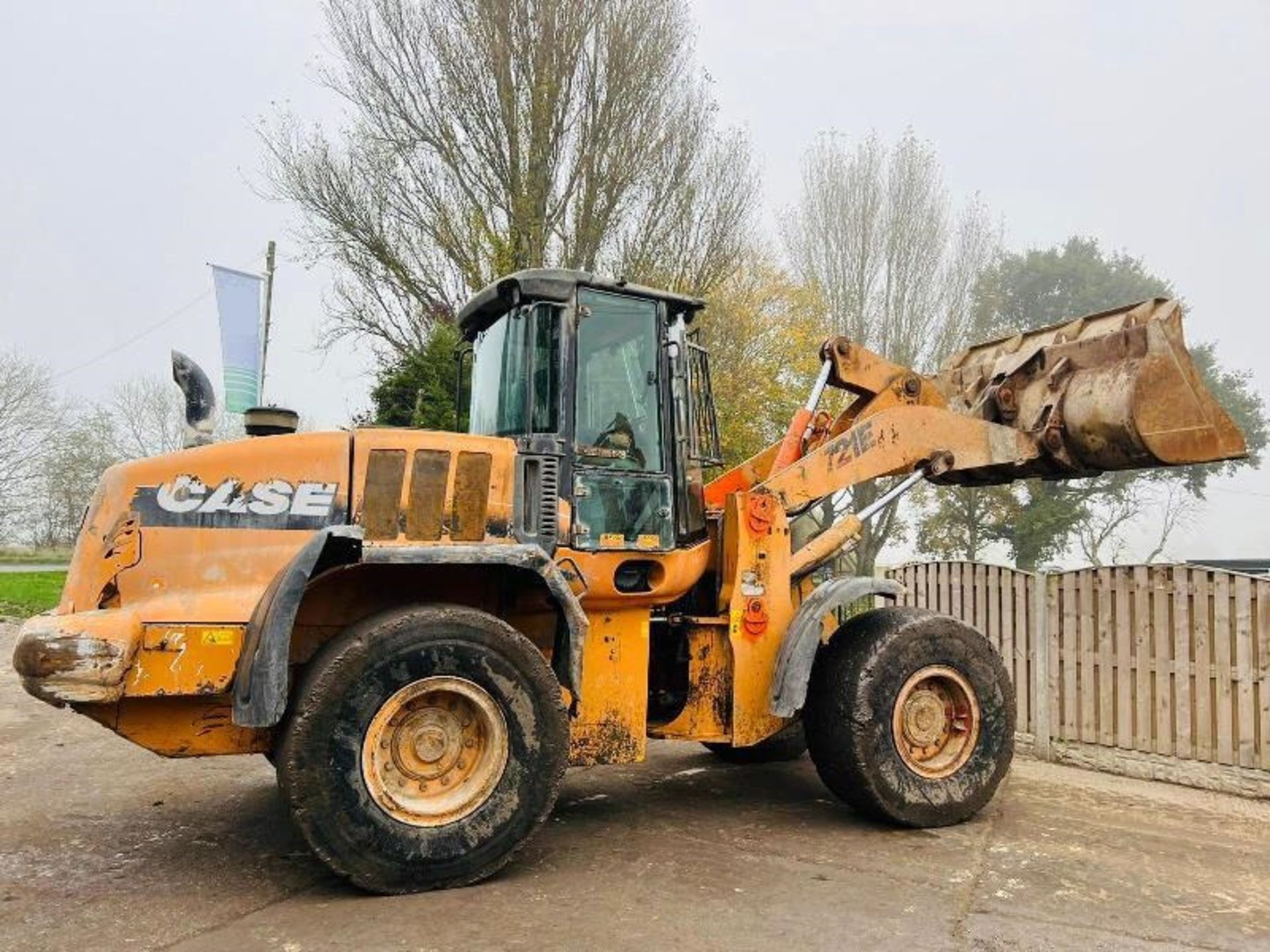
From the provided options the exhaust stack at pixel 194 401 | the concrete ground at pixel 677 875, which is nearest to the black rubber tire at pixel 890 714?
the concrete ground at pixel 677 875

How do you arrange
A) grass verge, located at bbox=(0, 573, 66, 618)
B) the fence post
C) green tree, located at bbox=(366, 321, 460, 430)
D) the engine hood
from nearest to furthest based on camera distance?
1. the engine hood
2. the fence post
3. green tree, located at bbox=(366, 321, 460, 430)
4. grass verge, located at bbox=(0, 573, 66, 618)

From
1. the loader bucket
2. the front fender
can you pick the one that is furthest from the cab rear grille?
the loader bucket

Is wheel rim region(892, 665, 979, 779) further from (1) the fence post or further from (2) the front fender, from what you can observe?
(1) the fence post

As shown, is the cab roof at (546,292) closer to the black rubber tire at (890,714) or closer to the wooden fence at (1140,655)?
the black rubber tire at (890,714)

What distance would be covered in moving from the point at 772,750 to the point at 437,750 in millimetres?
3317

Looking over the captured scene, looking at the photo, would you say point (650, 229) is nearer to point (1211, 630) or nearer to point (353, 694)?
point (1211, 630)

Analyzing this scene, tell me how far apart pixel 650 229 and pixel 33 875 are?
13.4 meters

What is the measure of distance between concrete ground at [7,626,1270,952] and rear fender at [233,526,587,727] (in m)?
0.85

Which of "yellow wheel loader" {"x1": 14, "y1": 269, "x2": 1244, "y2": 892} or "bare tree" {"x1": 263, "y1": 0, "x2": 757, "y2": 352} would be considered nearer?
"yellow wheel loader" {"x1": 14, "y1": 269, "x2": 1244, "y2": 892}

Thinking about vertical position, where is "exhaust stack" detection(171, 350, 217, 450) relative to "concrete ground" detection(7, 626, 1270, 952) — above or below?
above

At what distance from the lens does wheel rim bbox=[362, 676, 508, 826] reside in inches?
168

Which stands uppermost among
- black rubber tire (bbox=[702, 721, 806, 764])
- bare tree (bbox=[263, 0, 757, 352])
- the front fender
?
bare tree (bbox=[263, 0, 757, 352])

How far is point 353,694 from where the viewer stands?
165 inches

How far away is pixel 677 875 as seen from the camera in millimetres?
4559
